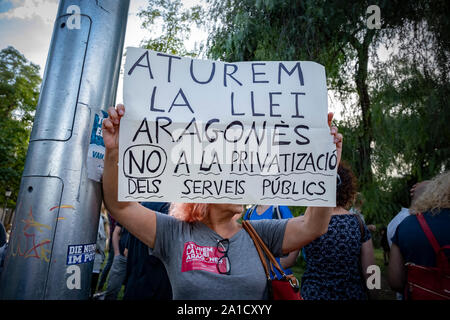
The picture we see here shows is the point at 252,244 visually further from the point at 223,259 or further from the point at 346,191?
the point at 346,191

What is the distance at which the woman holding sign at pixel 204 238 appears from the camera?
1.50 metres

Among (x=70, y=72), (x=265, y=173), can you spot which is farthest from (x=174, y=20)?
(x=265, y=173)

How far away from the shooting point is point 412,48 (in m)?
4.68

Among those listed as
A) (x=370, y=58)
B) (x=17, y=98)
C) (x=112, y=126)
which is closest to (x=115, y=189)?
(x=112, y=126)

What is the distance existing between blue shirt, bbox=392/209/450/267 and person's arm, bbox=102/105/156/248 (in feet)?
5.68

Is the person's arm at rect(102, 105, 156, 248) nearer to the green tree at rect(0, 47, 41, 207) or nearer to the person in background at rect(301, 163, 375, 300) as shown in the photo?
the person in background at rect(301, 163, 375, 300)

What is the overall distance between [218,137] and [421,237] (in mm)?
1540

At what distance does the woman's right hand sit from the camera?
1522 millimetres

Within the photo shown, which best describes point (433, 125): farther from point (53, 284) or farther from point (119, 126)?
point (53, 284)

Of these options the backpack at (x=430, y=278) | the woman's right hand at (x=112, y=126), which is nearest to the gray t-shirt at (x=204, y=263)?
the woman's right hand at (x=112, y=126)

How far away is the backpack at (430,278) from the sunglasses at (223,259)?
51.7 inches

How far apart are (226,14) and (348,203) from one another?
164 inches

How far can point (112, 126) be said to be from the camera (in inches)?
60.2
